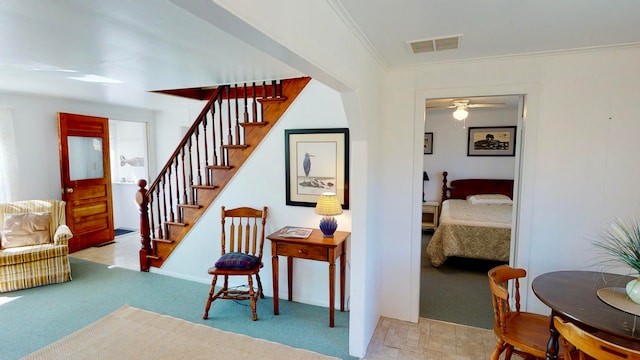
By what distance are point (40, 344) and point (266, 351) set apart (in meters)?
1.82

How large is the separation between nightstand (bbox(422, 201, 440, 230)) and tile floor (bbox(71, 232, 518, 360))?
3.10 meters

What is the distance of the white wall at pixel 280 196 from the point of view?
10.2ft

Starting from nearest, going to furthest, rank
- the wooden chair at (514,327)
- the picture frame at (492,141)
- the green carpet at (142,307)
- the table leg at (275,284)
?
the wooden chair at (514,327) < the green carpet at (142,307) < the table leg at (275,284) < the picture frame at (492,141)

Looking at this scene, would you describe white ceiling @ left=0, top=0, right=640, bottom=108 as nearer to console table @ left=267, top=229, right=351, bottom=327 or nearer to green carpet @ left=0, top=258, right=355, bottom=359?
console table @ left=267, top=229, right=351, bottom=327

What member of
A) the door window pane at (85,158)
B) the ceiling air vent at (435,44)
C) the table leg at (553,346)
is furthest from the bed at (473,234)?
the door window pane at (85,158)

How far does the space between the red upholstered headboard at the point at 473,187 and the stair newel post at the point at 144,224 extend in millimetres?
4878

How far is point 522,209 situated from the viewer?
2570 mm

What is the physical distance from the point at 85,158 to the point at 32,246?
177 centimetres

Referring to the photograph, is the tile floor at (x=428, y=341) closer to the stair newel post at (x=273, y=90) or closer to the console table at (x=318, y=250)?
the console table at (x=318, y=250)

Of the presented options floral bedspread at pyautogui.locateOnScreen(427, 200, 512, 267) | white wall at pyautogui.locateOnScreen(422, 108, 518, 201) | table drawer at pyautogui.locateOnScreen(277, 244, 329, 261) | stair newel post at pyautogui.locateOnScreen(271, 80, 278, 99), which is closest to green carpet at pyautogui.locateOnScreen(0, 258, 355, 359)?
table drawer at pyautogui.locateOnScreen(277, 244, 329, 261)

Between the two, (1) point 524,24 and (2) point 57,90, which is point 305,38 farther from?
(2) point 57,90

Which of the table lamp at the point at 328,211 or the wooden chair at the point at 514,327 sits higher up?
the table lamp at the point at 328,211

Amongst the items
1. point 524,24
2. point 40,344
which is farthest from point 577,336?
point 40,344

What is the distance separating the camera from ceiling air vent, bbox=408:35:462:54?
2.11m
